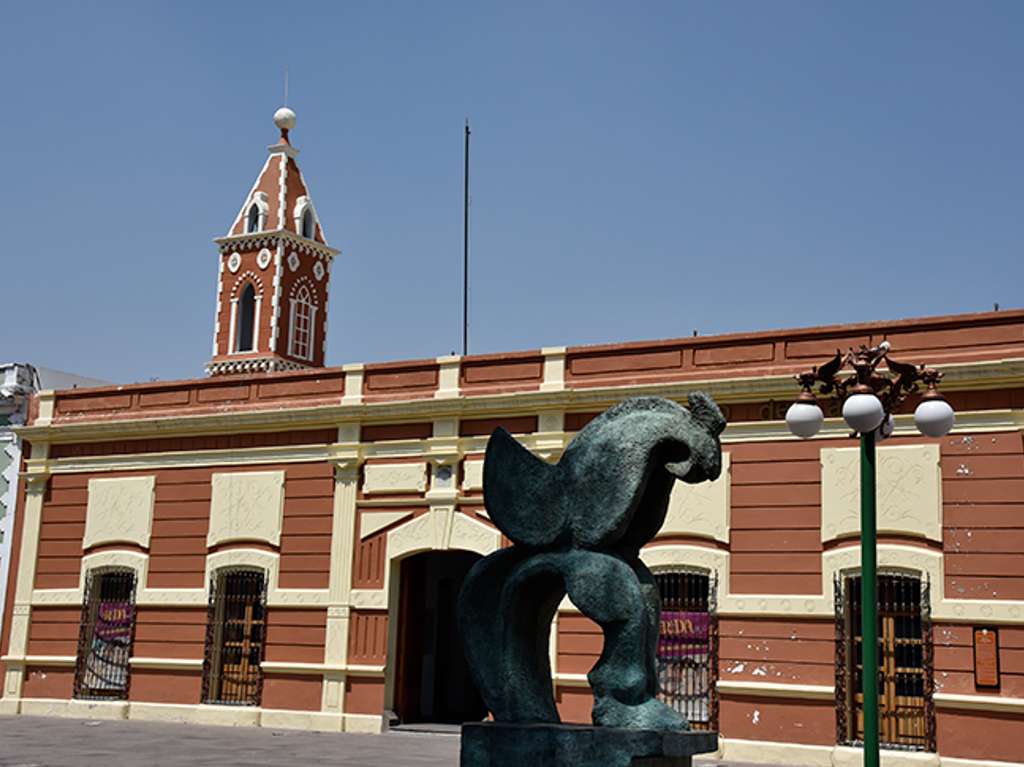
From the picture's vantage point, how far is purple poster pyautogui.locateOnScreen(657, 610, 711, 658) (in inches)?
682

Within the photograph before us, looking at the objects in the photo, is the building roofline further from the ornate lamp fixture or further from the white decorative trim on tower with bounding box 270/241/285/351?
the white decorative trim on tower with bounding box 270/241/285/351

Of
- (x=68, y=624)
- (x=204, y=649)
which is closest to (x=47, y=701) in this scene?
(x=68, y=624)

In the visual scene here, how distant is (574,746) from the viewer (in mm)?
7812

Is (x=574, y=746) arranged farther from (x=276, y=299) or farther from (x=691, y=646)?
(x=276, y=299)

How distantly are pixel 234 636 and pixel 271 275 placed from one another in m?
20.6

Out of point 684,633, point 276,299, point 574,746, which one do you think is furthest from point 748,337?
point 276,299

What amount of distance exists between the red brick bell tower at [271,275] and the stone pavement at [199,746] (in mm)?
20408

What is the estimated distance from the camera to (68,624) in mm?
21672

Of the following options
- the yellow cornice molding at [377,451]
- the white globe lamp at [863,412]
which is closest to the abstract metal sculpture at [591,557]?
the white globe lamp at [863,412]

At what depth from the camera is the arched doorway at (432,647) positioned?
64.6ft

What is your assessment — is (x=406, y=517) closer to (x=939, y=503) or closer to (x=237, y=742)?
(x=237, y=742)

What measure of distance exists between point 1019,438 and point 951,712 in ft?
11.2

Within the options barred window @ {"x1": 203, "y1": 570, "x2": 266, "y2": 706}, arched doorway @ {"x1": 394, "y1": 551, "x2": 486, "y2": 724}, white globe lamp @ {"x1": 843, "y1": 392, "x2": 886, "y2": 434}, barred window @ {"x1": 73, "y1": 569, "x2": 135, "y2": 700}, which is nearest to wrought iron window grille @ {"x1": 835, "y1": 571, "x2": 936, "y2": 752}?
arched doorway @ {"x1": 394, "y1": 551, "x2": 486, "y2": 724}

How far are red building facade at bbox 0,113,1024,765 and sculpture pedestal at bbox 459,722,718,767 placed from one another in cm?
857
